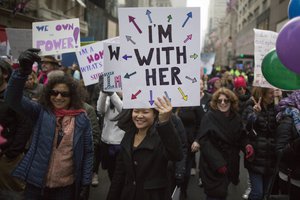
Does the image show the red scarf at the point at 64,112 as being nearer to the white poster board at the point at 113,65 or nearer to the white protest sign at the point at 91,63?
the white poster board at the point at 113,65

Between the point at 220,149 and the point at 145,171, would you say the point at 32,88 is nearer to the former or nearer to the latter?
the point at 220,149

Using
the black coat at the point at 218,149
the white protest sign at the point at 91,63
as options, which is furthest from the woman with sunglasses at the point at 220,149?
the white protest sign at the point at 91,63

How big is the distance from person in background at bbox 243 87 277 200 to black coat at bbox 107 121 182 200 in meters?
1.97

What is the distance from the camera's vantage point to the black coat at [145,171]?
10.3 ft

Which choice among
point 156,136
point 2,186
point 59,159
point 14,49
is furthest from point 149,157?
point 14,49

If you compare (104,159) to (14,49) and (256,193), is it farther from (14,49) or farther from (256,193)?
(14,49)

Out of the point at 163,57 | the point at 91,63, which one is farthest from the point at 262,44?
the point at 91,63

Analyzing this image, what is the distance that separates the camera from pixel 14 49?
720cm

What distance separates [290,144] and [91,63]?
131 inches

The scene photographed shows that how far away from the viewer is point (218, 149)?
Result: 4.84 meters

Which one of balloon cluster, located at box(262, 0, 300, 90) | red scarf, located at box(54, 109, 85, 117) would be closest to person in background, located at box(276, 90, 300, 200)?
balloon cluster, located at box(262, 0, 300, 90)

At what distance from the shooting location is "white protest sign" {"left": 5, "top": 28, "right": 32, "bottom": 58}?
714 centimetres

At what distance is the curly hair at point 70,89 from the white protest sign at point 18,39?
3.79 m

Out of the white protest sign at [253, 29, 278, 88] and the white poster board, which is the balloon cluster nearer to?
the white protest sign at [253, 29, 278, 88]
